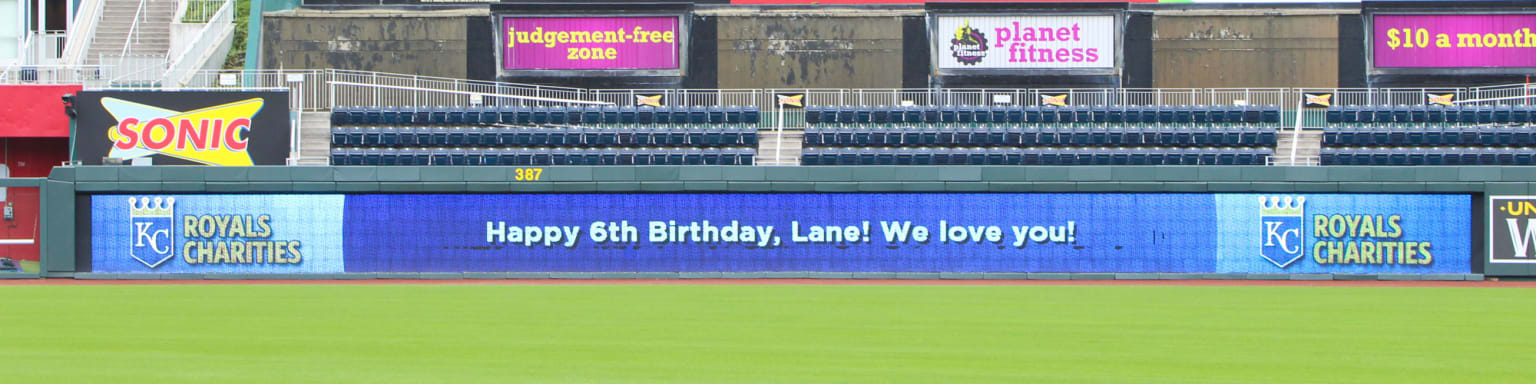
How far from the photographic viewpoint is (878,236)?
75.6 feet

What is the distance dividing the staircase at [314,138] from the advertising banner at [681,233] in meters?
2.99

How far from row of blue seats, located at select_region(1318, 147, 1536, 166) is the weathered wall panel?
9261mm

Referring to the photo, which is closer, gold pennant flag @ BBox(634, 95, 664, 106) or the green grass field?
the green grass field

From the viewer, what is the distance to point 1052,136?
84.7 feet

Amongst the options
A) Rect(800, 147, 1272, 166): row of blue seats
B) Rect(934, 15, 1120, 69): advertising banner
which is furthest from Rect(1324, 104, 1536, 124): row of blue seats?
Rect(934, 15, 1120, 69): advertising banner

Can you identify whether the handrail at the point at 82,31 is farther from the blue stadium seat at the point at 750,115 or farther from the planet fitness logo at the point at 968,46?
the planet fitness logo at the point at 968,46

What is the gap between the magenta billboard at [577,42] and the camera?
30.5 metres

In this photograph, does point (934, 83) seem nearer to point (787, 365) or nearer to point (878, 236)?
point (878, 236)

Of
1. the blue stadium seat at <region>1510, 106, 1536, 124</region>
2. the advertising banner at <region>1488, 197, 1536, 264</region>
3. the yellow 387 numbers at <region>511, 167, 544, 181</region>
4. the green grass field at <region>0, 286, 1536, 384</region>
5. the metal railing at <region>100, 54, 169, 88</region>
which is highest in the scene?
the metal railing at <region>100, 54, 169, 88</region>

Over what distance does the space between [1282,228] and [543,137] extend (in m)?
12.6

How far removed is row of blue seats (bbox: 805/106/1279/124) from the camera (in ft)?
87.4

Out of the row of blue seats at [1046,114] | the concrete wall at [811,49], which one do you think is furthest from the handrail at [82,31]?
the row of blue seats at [1046,114]

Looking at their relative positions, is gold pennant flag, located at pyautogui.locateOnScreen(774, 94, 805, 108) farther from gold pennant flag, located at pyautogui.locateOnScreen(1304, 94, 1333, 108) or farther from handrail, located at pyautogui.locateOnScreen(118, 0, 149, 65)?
handrail, located at pyautogui.locateOnScreen(118, 0, 149, 65)

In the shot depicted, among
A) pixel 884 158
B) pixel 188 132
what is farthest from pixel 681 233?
pixel 188 132
